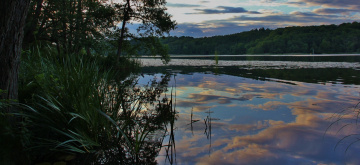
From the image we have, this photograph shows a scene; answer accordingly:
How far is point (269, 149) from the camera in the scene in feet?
16.3

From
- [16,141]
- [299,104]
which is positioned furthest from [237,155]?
[299,104]

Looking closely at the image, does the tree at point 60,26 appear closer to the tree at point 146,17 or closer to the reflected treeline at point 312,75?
the tree at point 146,17

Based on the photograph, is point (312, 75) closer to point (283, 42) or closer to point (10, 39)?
point (10, 39)

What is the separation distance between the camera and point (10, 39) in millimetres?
3764

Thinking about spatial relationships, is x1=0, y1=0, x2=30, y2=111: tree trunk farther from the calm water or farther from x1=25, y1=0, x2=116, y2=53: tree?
x1=25, y1=0, x2=116, y2=53: tree

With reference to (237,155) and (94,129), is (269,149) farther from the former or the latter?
(94,129)

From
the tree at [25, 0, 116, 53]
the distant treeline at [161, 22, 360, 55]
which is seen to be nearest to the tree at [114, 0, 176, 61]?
the tree at [25, 0, 116, 53]

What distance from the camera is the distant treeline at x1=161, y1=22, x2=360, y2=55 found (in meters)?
83.4

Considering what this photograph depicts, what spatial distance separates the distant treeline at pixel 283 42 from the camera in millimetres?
83375

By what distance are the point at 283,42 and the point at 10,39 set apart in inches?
3880

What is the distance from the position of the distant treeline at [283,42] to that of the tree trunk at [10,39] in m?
76.3

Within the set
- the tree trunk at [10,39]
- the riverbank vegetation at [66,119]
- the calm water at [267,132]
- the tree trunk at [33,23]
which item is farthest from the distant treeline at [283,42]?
the tree trunk at [10,39]

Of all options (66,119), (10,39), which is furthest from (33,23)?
(66,119)

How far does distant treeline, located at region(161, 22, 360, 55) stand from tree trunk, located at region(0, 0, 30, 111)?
76340mm
